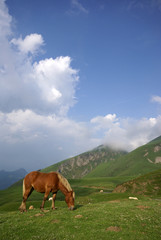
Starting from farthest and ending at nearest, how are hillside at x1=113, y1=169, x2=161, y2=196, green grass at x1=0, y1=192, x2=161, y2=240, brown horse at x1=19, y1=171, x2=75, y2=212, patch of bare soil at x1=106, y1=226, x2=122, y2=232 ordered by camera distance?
hillside at x1=113, y1=169, x2=161, y2=196 → brown horse at x1=19, y1=171, x2=75, y2=212 → patch of bare soil at x1=106, y1=226, x2=122, y2=232 → green grass at x1=0, y1=192, x2=161, y2=240

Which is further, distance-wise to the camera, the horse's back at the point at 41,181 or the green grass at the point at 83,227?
the horse's back at the point at 41,181

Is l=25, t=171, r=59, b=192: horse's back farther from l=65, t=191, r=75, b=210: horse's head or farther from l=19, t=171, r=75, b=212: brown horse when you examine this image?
l=65, t=191, r=75, b=210: horse's head

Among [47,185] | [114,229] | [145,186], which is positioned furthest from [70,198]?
[145,186]

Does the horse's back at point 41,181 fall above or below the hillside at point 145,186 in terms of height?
above

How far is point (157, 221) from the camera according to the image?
51.0 feet

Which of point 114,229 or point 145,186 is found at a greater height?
point 114,229

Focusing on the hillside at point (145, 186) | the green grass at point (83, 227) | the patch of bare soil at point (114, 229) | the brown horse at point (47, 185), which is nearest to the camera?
the green grass at point (83, 227)

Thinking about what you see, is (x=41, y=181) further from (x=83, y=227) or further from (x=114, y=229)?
(x=114, y=229)

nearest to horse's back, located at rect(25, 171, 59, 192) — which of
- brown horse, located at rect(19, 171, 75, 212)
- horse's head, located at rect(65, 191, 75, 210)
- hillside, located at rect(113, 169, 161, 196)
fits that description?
brown horse, located at rect(19, 171, 75, 212)

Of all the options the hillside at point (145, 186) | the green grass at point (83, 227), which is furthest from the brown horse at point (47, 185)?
the hillside at point (145, 186)

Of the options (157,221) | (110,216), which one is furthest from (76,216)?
(157,221)

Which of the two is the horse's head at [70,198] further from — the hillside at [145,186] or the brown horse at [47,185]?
the hillside at [145,186]

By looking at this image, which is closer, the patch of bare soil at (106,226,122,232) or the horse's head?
the patch of bare soil at (106,226,122,232)

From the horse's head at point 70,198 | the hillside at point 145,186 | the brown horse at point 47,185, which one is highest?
the brown horse at point 47,185
